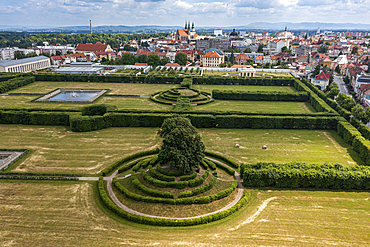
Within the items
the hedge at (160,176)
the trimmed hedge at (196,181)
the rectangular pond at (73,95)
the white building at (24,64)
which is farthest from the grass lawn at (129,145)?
the white building at (24,64)

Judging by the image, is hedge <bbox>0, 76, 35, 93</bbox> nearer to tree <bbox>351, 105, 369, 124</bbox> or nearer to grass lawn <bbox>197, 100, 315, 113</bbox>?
grass lawn <bbox>197, 100, 315, 113</bbox>

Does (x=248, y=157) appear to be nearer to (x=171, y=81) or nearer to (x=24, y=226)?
(x=24, y=226)

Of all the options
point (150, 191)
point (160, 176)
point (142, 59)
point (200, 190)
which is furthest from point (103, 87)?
point (200, 190)

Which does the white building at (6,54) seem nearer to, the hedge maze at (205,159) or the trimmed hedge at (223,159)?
the hedge maze at (205,159)

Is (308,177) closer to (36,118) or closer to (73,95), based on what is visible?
(36,118)

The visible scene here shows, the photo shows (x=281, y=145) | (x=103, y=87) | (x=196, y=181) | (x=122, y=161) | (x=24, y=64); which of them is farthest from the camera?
(x=24, y=64)

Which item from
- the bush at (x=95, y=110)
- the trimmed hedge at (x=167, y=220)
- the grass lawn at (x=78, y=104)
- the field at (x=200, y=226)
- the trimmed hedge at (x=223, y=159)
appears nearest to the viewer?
the field at (x=200, y=226)
